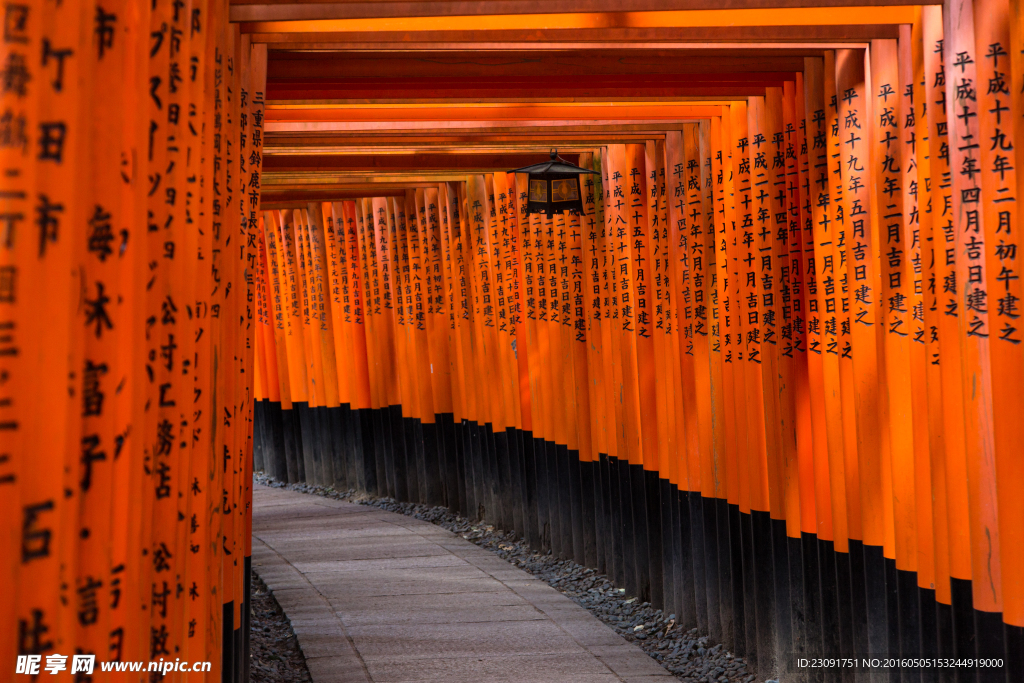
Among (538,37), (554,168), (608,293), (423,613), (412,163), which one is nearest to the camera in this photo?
(538,37)

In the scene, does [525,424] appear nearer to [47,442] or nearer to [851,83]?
[851,83]

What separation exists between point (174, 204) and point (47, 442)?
127 cm

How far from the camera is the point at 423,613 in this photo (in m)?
7.52

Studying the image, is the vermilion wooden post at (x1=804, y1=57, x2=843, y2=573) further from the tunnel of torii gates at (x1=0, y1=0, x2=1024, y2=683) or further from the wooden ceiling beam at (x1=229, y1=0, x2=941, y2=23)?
the wooden ceiling beam at (x1=229, y1=0, x2=941, y2=23)

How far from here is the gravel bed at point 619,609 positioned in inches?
247

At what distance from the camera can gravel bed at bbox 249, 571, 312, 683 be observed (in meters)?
6.12

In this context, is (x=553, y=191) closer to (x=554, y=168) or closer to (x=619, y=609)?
(x=554, y=168)

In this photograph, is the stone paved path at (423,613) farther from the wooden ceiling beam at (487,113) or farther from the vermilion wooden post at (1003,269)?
the wooden ceiling beam at (487,113)

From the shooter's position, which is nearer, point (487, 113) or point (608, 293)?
point (487, 113)

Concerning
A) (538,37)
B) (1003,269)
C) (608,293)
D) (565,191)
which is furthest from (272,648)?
(1003,269)

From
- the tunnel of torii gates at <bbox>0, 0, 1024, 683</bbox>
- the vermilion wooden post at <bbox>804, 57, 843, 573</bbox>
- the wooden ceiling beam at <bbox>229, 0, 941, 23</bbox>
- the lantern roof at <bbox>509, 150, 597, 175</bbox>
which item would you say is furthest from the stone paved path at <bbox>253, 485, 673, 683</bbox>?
the wooden ceiling beam at <bbox>229, 0, 941, 23</bbox>

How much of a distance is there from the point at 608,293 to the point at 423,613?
298 cm

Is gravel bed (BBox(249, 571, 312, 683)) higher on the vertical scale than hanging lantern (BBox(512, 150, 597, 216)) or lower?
lower

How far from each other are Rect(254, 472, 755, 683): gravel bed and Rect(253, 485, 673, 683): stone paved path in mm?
157
